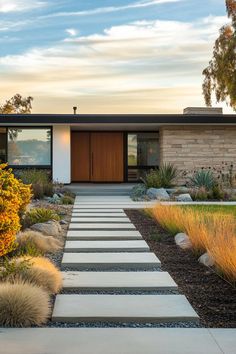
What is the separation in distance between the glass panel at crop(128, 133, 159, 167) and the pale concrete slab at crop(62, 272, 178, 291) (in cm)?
1804

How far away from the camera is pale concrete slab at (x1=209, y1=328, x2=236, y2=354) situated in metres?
4.35

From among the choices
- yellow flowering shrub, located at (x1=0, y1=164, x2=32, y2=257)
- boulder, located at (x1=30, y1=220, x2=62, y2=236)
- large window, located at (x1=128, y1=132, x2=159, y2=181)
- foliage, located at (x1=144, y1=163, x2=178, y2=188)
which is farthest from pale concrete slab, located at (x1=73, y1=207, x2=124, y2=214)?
large window, located at (x1=128, y1=132, x2=159, y2=181)

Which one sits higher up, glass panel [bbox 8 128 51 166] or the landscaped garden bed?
glass panel [bbox 8 128 51 166]

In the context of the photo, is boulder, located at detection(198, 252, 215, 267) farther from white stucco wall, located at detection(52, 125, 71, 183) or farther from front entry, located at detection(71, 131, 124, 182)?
front entry, located at detection(71, 131, 124, 182)

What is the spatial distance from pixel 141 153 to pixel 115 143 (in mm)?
1304

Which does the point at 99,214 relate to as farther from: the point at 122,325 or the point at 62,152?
the point at 62,152

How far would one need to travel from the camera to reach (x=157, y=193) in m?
18.8

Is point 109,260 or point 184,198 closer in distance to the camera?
point 109,260

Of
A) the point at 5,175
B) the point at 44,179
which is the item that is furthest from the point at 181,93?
the point at 5,175

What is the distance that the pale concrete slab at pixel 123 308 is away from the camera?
201 inches

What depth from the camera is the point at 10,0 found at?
15039 mm

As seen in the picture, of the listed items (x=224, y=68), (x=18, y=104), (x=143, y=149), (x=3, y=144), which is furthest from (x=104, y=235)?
(x=18, y=104)

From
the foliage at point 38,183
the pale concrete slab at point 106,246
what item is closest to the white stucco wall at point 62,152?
the foliage at point 38,183

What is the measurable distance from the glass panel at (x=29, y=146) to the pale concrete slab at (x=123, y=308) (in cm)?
1763
